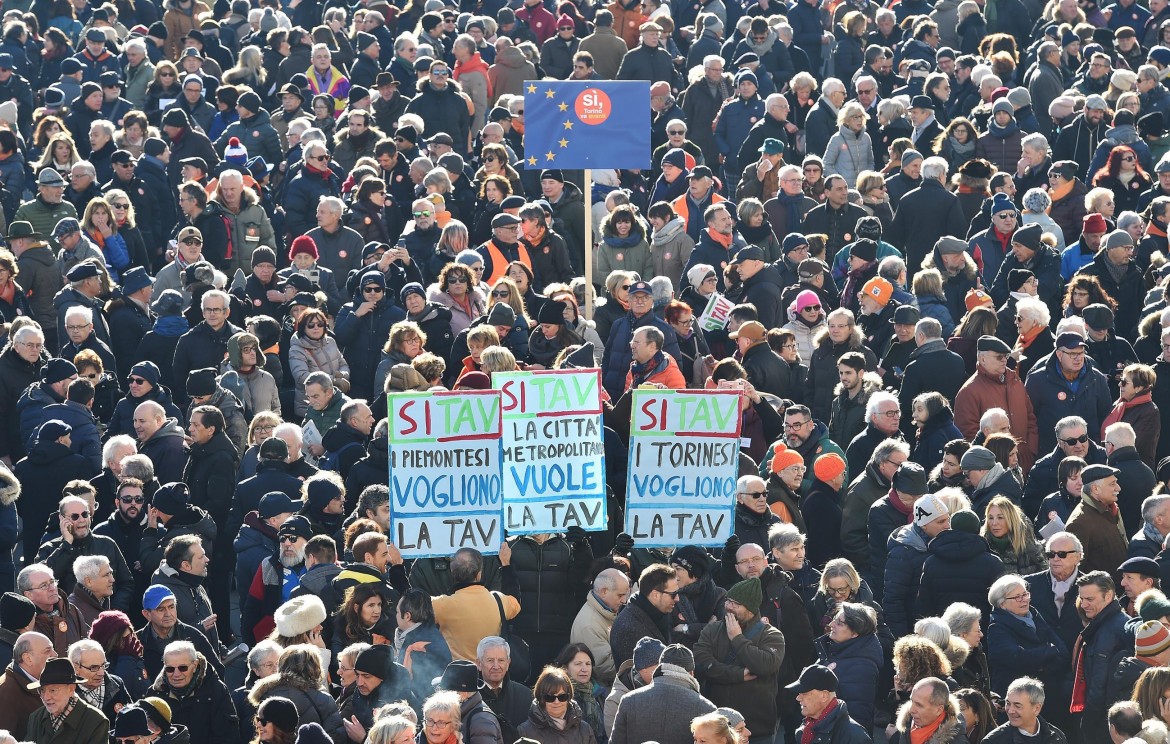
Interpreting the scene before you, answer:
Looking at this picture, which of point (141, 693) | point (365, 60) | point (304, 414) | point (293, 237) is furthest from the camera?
point (365, 60)

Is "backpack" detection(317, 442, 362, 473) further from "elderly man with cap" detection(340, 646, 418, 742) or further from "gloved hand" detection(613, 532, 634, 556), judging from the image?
"elderly man with cap" detection(340, 646, 418, 742)

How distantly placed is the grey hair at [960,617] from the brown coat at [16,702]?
480cm

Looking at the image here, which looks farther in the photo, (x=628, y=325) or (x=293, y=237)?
(x=293, y=237)

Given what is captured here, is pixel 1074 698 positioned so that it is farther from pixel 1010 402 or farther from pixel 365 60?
pixel 365 60

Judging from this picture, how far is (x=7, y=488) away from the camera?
42.5ft

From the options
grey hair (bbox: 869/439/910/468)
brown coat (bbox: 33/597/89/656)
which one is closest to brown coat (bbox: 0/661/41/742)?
brown coat (bbox: 33/597/89/656)

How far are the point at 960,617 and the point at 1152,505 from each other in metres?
1.74

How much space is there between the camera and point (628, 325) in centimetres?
1490

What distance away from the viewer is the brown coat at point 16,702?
34.6 ft

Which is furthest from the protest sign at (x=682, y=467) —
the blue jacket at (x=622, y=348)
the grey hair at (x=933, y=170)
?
the grey hair at (x=933, y=170)

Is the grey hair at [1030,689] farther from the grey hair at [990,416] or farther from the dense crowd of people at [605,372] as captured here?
the grey hair at [990,416]

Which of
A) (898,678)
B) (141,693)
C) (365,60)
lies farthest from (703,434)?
(365,60)

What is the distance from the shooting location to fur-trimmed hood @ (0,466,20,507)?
12.9 meters

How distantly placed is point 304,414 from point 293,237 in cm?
384
